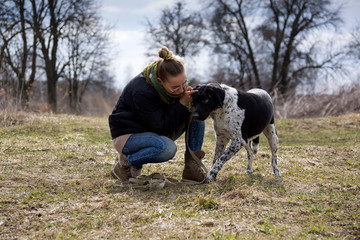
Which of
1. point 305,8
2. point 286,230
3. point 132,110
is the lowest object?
point 286,230

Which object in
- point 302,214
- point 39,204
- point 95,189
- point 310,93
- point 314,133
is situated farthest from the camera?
point 310,93

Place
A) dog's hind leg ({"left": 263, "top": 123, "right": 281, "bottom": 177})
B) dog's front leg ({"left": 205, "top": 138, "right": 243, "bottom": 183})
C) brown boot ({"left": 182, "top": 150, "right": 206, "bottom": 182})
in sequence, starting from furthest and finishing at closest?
dog's hind leg ({"left": 263, "top": 123, "right": 281, "bottom": 177}) < brown boot ({"left": 182, "top": 150, "right": 206, "bottom": 182}) < dog's front leg ({"left": 205, "top": 138, "right": 243, "bottom": 183})

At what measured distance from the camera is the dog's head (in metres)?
3.63

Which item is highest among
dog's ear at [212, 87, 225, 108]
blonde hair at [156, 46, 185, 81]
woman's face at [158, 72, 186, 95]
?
blonde hair at [156, 46, 185, 81]

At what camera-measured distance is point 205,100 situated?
3.65m

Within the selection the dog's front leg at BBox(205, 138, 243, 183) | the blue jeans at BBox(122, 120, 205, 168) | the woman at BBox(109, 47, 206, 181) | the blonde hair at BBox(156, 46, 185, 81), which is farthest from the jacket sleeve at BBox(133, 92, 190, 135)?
the dog's front leg at BBox(205, 138, 243, 183)

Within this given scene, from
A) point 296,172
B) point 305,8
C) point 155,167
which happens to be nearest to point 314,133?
point 296,172

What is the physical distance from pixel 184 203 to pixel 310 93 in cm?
1347

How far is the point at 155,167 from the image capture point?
4.88 meters

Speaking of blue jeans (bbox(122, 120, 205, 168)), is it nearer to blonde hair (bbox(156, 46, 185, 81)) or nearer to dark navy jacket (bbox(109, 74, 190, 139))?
dark navy jacket (bbox(109, 74, 190, 139))

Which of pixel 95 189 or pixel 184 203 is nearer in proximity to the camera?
pixel 184 203

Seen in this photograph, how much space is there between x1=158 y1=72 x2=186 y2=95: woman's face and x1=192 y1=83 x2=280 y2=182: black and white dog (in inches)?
6.8

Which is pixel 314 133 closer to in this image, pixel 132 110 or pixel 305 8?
pixel 132 110

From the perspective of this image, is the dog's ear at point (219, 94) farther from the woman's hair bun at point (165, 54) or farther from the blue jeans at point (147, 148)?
the blue jeans at point (147, 148)
